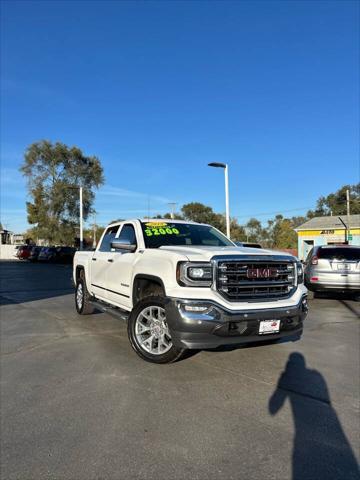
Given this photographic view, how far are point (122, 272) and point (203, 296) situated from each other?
204 centimetres

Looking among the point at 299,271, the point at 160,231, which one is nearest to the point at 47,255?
the point at 160,231

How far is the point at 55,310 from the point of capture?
31.4 feet

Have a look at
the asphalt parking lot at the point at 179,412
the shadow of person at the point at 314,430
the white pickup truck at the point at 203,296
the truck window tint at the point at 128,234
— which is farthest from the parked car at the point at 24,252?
the shadow of person at the point at 314,430

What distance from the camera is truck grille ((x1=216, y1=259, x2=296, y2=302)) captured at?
4602 mm

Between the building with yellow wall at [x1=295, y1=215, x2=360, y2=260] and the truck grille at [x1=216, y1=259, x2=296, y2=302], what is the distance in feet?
118

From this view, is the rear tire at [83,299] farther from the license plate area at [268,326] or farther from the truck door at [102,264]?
the license plate area at [268,326]

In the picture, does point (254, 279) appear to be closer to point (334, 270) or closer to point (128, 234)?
point (128, 234)

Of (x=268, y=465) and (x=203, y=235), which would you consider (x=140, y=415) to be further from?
(x=203, y=235)

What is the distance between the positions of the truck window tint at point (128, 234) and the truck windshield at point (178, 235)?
0.21 metres

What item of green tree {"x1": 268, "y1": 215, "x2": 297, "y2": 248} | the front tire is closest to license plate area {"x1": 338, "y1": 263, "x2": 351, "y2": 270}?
the front tire

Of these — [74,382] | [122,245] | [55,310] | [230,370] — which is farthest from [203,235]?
[55,310]

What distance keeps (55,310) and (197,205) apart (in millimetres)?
63959

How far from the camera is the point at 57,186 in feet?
153

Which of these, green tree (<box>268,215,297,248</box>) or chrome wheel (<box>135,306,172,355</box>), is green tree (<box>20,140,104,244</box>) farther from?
chrome wheel (<box>135,306,172,355</box>)
